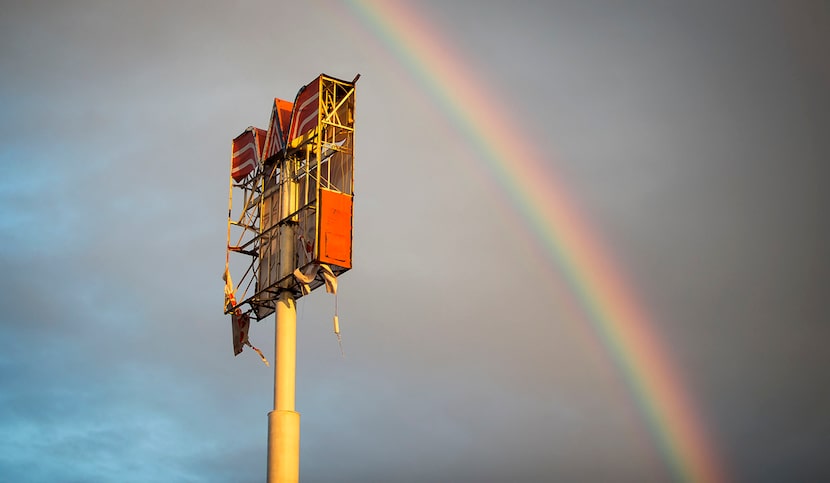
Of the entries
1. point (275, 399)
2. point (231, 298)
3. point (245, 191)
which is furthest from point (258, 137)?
point (275, 399)

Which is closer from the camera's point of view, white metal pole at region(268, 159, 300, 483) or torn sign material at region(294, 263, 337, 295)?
white metal pole at region(268, 159, 300, 483)

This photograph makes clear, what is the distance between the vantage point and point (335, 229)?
2231 inches

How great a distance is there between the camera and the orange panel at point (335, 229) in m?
56.3

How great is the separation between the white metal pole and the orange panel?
10.3 feet

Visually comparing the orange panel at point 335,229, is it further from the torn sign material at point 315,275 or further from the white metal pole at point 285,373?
the white metal pole at point 285,373

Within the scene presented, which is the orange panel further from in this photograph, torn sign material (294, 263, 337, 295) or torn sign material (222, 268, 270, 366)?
torn sign material (222, 268, 270, 366)

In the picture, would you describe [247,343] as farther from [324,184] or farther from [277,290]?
[324,184]

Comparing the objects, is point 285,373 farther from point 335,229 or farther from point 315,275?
point 335,229

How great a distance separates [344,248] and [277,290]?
15.8ft

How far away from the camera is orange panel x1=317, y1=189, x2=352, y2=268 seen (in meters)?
56.3

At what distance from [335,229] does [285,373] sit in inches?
277

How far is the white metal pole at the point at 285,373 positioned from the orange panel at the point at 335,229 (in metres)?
3.15

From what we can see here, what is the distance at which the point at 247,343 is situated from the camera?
63.3 m

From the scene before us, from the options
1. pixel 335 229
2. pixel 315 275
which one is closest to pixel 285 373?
pixel 315 275
